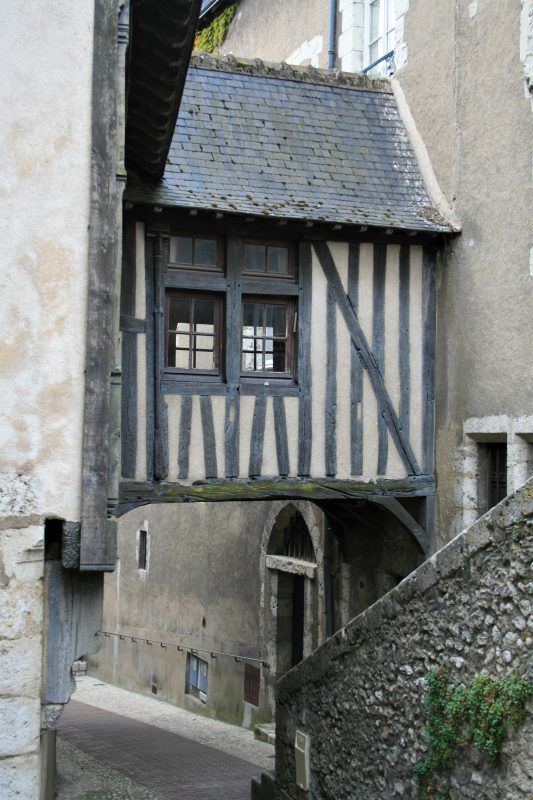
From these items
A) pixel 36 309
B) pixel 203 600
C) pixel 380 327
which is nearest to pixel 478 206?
pixel 380 327

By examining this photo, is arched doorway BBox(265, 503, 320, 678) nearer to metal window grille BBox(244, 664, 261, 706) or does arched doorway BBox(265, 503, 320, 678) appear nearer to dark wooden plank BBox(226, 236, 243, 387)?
metal window grille BBox(244, 664, 261, 706)

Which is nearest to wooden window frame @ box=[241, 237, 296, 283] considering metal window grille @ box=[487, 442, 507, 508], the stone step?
metal window grille @ box=[487, 442, 507, 508]

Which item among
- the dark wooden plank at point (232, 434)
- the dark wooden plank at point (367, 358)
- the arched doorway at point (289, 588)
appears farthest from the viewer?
the arched doorway at point (289, 588)

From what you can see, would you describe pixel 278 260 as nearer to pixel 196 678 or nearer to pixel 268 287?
pixel 268 287

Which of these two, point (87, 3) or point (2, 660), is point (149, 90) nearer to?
point (87, 3)

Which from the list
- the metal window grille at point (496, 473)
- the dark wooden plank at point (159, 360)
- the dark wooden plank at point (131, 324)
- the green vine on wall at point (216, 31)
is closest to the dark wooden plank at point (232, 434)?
the dark wooden plank at point (159, 360)

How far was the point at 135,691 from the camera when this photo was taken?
14617mm

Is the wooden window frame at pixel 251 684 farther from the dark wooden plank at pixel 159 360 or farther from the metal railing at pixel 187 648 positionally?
the dark wooden plank at pixel 159 360

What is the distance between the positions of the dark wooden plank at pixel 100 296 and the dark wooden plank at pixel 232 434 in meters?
2.50

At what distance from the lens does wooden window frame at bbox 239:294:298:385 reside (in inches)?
324

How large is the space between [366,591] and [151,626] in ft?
16.9

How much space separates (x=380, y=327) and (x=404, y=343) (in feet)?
0.81

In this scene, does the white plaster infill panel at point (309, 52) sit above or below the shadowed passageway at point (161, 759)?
above

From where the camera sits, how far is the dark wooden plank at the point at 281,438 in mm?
8227
